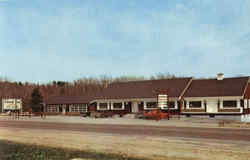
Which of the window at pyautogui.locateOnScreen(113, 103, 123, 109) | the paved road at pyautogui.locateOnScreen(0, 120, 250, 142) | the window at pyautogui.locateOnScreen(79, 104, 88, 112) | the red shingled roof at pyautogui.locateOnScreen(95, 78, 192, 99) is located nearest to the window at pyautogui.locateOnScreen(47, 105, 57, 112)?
the window at pyautogui.locateOnScreen(79, 104, 88, 112)

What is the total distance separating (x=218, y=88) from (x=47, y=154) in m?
30.1

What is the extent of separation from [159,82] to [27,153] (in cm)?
3411

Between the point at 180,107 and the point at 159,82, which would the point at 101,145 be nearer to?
the point at 180,107

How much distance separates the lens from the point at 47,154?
11188 mm

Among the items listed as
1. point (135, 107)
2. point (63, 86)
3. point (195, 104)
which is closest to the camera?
point (195, 104)

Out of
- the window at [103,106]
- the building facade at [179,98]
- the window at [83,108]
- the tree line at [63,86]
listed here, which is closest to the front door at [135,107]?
the building facade at [179,98]

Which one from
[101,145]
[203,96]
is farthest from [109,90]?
[101,145]

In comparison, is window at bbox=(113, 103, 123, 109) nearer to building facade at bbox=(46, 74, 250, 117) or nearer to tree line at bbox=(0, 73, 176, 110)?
building facade at bbox=(46, 74, 250, 117)

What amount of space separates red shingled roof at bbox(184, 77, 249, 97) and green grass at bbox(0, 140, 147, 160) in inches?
1058

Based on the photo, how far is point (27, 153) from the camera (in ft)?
38.0

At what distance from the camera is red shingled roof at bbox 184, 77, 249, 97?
34.5 metres

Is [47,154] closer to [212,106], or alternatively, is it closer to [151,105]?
[212,106]

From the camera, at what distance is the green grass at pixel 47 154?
10345 millimetres

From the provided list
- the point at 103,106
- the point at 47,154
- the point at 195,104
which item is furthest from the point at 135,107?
the point at 47,154
